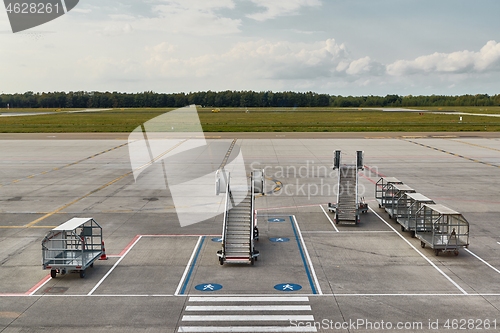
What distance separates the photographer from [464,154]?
6419 centimetres

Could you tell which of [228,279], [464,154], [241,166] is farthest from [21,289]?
[464,154]

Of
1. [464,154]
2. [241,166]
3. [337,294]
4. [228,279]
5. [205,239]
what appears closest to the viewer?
[337,294]

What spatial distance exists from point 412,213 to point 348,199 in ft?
13.9

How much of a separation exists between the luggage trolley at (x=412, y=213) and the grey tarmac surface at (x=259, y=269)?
0.69m

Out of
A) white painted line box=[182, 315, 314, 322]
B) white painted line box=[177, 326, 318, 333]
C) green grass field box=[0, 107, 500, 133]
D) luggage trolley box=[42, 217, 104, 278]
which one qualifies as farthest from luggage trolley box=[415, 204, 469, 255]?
green grass field box=[0, 107, 500, 133]

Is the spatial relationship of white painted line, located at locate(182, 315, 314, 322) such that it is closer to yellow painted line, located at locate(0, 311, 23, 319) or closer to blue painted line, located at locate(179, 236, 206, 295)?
blue painted line, located at locate(179, 236, 206, 295)

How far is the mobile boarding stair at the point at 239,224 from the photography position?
76.8 ft

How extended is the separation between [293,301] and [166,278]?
6035 mm

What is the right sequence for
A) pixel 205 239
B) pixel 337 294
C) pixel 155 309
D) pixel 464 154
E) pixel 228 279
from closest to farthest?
pixel 155 309, pixel 337 294, pixel 228 279, pixel 205 239, pixel 464 154

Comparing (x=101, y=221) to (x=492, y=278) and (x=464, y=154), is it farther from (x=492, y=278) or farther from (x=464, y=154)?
(x=464, y=154)

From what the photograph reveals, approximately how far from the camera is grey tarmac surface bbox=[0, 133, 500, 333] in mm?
17375

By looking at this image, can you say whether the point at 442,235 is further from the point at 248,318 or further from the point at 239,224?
the point at 248,318

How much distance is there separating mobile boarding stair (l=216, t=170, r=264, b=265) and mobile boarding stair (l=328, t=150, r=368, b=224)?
251 inches

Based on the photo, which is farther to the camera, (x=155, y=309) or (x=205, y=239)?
(x=205, y=239)
